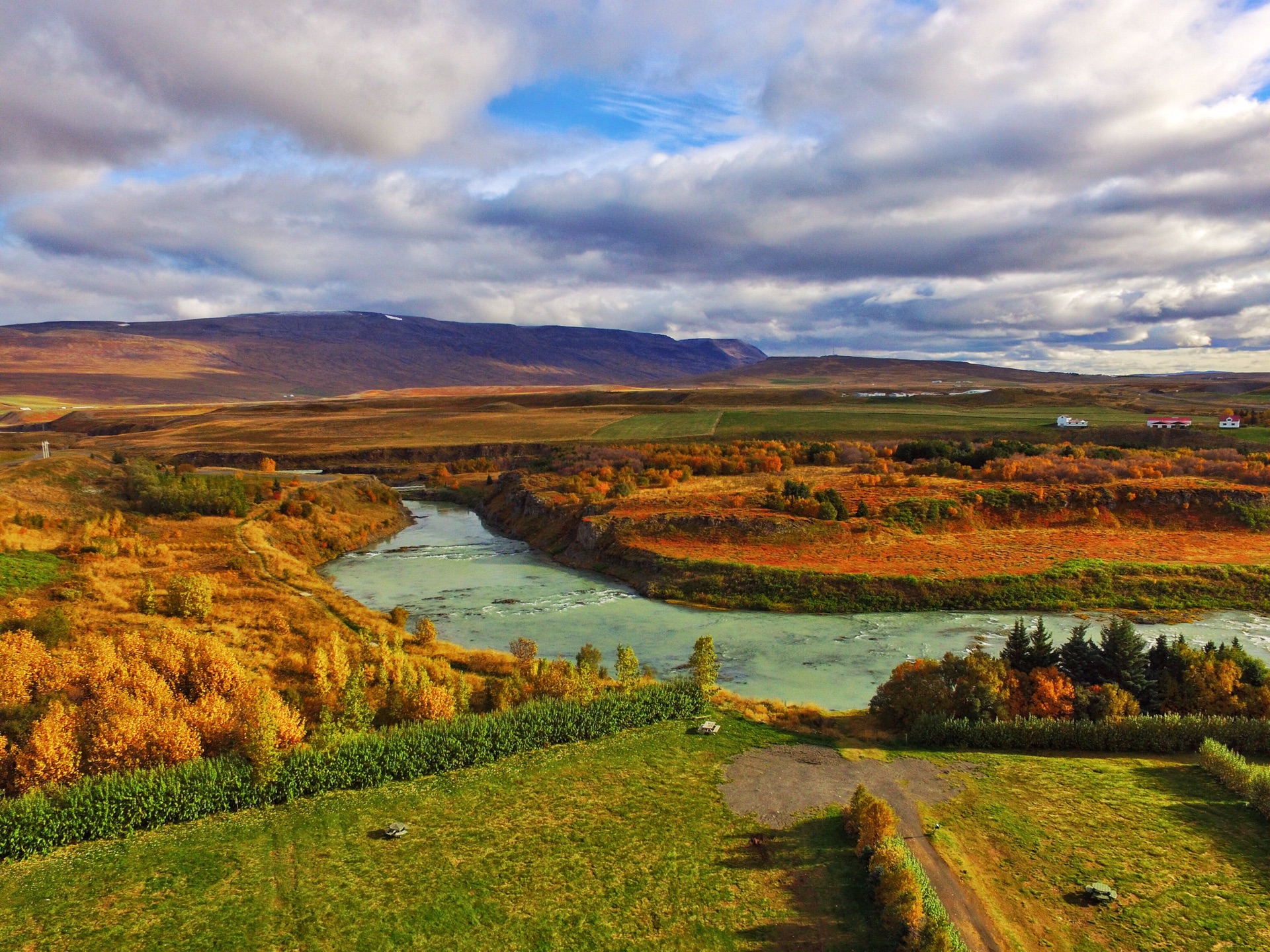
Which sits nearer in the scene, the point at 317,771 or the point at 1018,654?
the point at 317,771

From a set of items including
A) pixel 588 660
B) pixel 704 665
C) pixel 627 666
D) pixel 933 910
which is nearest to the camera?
pixel 933 910

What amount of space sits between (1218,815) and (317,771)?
88.8ft

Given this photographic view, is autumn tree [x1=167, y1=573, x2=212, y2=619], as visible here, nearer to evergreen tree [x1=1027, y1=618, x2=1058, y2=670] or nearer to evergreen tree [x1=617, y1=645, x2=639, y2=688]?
evergreen tree [x1=617, y1=645, x2=639, y2=688]

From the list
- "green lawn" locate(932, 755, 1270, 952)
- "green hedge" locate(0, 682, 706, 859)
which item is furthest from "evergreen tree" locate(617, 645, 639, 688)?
"green lawn" locate(932, 755, 1270, 952)

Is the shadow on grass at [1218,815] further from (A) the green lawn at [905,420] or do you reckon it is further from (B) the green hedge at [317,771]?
(A) the green lawn at [905,420]

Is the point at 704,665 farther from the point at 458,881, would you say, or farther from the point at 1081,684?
the point at 1081,684

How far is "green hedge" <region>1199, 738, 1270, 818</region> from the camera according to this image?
2191 cm

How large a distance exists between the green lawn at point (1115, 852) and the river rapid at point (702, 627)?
36.6 feet

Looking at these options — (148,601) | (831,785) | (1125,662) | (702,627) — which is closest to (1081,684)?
(1125,662)

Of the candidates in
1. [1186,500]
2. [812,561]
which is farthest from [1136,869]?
[1186,500]

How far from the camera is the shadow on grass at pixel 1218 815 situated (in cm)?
1972

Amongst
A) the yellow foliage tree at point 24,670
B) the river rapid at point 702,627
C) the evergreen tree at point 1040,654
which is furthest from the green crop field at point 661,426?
the yellow foliage tree at point 24,670

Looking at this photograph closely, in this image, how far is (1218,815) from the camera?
71.5ft

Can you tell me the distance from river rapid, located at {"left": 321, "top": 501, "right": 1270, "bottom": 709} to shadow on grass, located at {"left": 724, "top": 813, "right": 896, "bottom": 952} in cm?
1402
